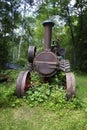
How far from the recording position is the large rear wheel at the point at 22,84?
20.3ft

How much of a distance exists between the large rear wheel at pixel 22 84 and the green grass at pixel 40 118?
18.4 inches

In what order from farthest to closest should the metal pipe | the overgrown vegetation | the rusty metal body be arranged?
1. the metal pipe
2. the rusty metal body
3. the overgrown vegetation

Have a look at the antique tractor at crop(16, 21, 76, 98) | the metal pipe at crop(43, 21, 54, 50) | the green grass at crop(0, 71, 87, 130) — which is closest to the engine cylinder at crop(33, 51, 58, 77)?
the antique tractor at crop(16, 21, 76, 98)

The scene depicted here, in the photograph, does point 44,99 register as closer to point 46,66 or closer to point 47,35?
point 46,66

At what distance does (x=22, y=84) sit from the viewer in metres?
6.25

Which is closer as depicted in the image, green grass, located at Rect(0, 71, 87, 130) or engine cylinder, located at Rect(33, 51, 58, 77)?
green grass, located at Rect(0, 71, 87, 130)

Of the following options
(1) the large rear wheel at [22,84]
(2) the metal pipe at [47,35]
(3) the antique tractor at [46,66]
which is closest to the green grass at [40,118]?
(1) the large rear wheel at [22,84]

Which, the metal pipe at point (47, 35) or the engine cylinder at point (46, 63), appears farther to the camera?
the metal pipe at point (47, 35)

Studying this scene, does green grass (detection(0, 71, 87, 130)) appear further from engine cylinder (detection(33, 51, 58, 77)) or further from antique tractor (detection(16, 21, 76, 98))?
engine cylinder (detection(33, 51, 58, 77))

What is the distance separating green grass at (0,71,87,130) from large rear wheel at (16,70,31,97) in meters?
0.47

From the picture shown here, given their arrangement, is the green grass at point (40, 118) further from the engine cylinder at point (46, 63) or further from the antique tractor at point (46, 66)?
the engine cylinder at point (46, 63)

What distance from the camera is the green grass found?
441cm

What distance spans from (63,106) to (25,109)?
3.02 ft

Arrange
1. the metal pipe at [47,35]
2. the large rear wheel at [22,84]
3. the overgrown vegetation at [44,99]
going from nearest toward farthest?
the overgrown vegetation at [44,99], the large rear wheel at [22,84], the metal pipe at [47,35]
